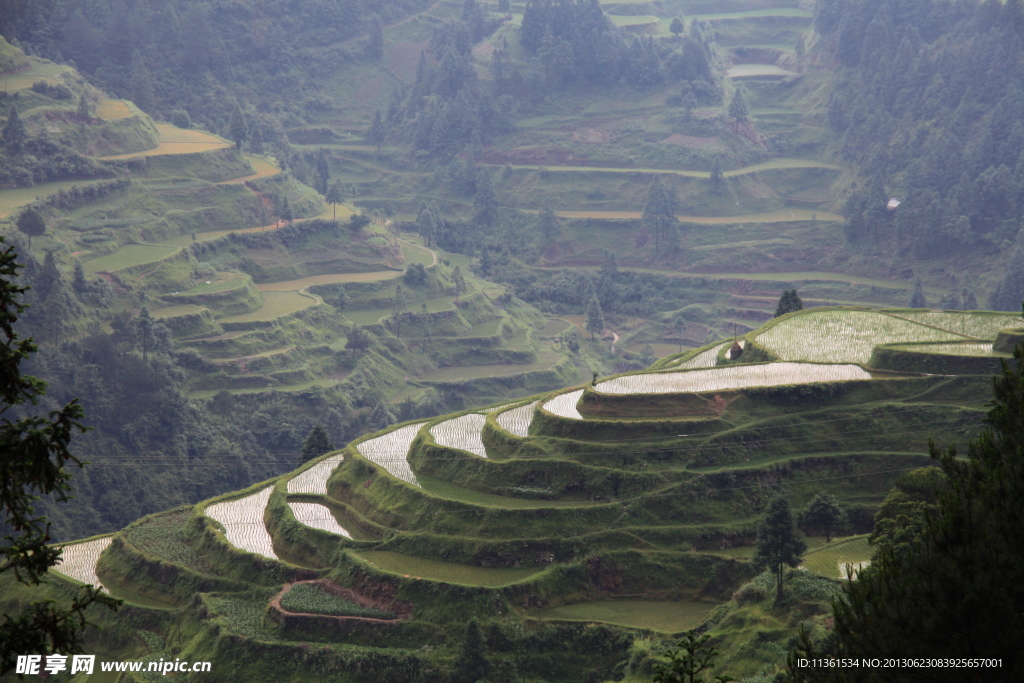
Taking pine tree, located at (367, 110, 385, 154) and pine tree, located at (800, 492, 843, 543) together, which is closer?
pine tree, located at (800, 492, 843, 543)

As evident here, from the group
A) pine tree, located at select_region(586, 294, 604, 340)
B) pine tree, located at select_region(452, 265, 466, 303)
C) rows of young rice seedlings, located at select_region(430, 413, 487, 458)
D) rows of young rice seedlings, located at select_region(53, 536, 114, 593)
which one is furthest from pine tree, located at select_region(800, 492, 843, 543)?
pine tree, located at select_region(452, 265, 466, 303)

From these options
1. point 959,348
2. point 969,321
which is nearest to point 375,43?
point 969,321

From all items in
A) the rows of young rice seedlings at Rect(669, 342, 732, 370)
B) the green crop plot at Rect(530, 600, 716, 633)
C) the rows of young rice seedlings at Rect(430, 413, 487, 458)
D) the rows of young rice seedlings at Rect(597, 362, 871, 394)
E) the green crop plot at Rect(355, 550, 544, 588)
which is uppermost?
the rows of young rice seedlings at Rect(669, 342, 732, 370)

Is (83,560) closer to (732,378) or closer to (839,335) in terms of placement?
(732,378)

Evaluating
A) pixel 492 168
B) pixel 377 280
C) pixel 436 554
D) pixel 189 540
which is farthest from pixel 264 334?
pixel 492 168

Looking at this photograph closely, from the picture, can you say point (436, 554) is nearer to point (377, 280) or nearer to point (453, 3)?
point (377, 280)

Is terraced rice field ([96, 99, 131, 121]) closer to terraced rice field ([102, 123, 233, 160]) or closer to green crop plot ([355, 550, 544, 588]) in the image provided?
terraced rice field ([102, 123, 233, 160])
